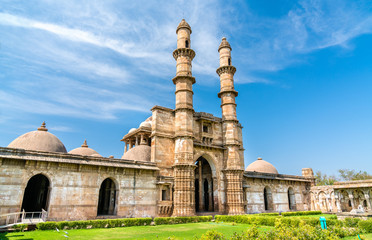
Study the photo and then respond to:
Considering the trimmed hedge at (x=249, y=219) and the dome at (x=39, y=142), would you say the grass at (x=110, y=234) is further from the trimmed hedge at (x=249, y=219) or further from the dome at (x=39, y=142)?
the dome at (x=39, y=142)

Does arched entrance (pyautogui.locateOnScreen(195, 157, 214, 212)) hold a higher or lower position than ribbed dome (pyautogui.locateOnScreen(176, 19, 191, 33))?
lower

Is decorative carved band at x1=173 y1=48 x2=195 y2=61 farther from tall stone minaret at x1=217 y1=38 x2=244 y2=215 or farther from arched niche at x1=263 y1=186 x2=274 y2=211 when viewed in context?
arched niche at x1=263 y1=186 x2=274 y2=211

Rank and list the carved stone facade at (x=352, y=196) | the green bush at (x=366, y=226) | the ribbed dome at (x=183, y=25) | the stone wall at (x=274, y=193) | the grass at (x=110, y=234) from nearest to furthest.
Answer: the grass at (x=110, y=234) < the green bush at (x=366, y=226) < the carved stone facade at (x=352, y=196) < the ribbed dome at (x=183, y=25) < the stone wall at (x=274, y=193)

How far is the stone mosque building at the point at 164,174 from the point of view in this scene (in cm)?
1928

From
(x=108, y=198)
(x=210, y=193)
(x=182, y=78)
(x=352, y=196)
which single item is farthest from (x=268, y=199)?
(x=108, y=198)

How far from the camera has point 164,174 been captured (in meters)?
25.7

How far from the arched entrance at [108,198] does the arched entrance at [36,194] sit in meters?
5.27

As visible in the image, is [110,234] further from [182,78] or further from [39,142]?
[182,78]

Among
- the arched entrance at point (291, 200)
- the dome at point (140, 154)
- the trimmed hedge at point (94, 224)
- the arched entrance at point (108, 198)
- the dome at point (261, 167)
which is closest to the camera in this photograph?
the trimmed hedge at point (94, 224)

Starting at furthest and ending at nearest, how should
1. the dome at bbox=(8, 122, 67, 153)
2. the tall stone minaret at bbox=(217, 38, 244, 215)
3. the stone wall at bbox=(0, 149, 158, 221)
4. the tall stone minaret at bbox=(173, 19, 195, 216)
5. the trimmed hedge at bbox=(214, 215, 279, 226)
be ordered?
the tall stone minaret at bbox=(217, 38, 244, 215)
the tall stone minaret at bbox=(173, 19, 195, 216)
the dome at bbox=(8, 122, 67, 153)
the trimmed hedge at bbox=(214, 215, 279, 226)
the stone wall at bbox=(0, 149, 158, 221)

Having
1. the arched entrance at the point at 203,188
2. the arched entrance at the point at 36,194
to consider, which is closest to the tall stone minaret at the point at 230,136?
the arched entrance at the point at 203,188

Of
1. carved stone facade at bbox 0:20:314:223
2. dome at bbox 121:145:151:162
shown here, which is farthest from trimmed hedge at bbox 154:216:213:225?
dome at bbox 121:145:151:162

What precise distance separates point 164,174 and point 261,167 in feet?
62.9

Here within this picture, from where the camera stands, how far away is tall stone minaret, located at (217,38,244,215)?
2819cm
